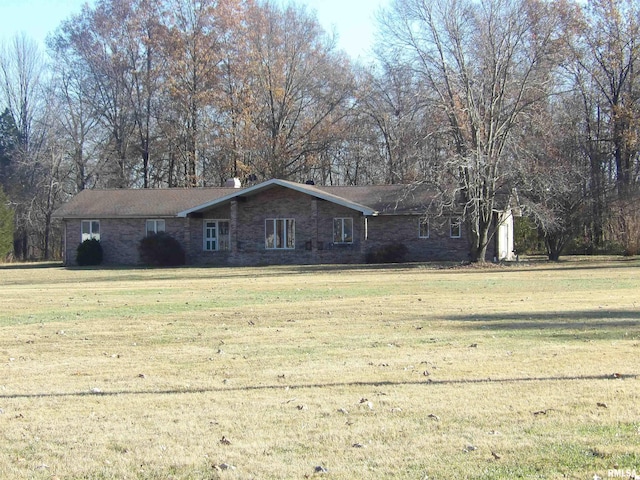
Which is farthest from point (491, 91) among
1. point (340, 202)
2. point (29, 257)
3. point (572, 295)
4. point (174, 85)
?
point (29, 257)

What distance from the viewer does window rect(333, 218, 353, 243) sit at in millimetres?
43125

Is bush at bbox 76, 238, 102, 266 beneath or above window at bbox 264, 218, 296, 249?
beneath

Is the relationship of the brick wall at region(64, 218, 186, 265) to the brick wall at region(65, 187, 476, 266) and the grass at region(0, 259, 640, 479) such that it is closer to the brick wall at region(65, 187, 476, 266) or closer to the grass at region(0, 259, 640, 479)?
the brick wall at region(65, 187, 476, 266)

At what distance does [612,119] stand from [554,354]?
134 feet

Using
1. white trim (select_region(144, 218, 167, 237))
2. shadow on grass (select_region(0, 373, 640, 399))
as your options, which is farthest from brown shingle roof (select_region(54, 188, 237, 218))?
shadow on grass (select_region(0, 373, 640, 399))

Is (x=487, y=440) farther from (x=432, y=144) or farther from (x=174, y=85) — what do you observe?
(x=174, y=85)

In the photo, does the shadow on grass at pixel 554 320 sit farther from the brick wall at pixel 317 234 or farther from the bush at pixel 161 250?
the bush at pixel 161 250

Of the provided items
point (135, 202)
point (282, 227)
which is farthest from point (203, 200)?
point (282, 227)

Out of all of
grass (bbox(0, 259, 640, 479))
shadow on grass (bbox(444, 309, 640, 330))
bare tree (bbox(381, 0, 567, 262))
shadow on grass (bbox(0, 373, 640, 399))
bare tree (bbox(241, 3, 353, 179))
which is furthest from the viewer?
bare tree (bbox(241, 3, 353, 179))

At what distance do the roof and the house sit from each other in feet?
0.19

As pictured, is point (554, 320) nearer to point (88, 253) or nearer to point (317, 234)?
point (317, 234)

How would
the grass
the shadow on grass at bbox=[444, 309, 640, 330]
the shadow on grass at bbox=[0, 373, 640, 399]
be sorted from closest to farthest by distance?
the grass, the shadow on grass at bbox=[0, 373, 640, 399], the shadow on grass at bbox=[444, 309, 640, 330]

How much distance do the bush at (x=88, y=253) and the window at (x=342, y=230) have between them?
1292 centimetres

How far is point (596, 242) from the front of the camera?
49156mm
